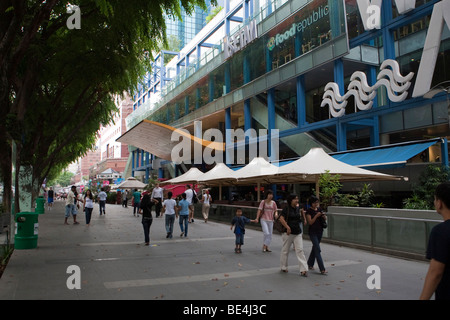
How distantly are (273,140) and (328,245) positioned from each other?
15.6 meters

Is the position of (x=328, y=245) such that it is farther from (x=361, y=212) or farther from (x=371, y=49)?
(x=371, y=49)

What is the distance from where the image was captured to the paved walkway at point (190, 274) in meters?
5.80

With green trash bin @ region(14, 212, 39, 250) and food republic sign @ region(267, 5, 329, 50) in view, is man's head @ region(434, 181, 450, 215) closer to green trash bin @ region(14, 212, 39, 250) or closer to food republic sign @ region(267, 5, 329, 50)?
green trash bin @ region(14, 212, 39, 250)

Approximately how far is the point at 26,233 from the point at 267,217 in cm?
673

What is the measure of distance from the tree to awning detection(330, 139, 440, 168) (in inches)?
411

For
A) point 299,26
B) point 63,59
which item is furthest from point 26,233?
point 299,26

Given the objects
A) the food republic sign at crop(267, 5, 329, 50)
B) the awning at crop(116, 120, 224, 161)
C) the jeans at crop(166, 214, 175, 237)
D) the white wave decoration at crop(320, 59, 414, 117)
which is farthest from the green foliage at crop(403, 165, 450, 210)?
the awning at crop(116, 120, 224, 161)

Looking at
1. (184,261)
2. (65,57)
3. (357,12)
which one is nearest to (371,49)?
(357,12)

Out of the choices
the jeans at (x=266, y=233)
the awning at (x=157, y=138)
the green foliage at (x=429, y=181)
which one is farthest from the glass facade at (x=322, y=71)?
the jeans at (x=266, y=233)

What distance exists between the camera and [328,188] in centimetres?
1347

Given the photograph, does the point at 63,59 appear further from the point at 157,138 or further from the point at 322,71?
the point at 157,138
